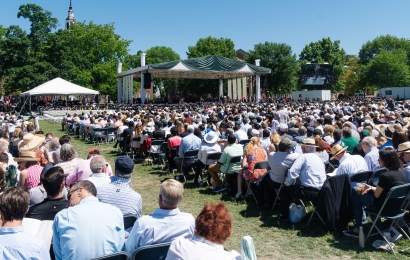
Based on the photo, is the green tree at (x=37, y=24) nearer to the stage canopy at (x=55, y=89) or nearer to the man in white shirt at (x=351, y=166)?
the stage canopy at (x=55, y=89)

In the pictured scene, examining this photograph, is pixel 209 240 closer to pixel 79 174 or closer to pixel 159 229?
pixel 159 229

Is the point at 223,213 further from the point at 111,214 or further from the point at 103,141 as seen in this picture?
the point at 103,141

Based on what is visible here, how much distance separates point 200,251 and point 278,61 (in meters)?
56.1

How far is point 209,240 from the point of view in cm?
244

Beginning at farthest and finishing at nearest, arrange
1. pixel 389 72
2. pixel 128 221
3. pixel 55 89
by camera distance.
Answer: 1. pixel 389 72
2. pixel 55 89
3. pixel 128 221

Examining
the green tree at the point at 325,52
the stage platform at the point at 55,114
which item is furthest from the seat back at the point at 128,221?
the green tree at the point at 325,52

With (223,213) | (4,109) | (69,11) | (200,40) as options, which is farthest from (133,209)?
(69,11)

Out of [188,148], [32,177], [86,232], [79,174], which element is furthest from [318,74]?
[86,232]

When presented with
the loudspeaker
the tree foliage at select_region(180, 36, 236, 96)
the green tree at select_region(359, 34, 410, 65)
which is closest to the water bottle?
the loudspeaker

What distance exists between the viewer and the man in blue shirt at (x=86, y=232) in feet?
9.19

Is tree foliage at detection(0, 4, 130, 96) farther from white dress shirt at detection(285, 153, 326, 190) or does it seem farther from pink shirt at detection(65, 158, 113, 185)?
white dress shirt at detection(285, 153, 326, 190)

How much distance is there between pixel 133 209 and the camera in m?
3.87

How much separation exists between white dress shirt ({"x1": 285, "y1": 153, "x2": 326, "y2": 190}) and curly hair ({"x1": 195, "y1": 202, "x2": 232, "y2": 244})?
123 inches

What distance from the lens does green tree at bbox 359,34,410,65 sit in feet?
261
